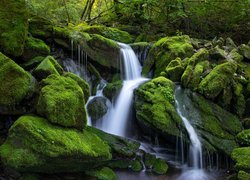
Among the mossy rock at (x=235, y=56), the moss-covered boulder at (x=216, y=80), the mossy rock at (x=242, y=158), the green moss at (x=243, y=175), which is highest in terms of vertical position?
the mossy rock at (x=235, y=56)

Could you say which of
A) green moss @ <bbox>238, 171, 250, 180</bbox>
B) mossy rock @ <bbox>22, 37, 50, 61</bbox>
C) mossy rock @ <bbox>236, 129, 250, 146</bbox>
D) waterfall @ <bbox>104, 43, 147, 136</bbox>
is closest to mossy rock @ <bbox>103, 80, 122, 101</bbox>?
waterfall @ <bbox>104, 43, 147, 136</bbox>

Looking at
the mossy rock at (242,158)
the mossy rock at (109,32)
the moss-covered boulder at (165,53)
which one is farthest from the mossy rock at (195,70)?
the mossy rock at (109,32)

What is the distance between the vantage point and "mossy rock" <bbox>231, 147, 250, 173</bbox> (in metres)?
Answer: 6.29

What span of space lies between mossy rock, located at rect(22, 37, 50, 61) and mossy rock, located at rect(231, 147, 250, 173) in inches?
225

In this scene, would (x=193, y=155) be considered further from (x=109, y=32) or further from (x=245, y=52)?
(x=109, y=32)

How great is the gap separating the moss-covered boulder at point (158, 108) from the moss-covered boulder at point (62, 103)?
6.42 feet

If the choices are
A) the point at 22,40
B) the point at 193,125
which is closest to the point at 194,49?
the point at 193,125

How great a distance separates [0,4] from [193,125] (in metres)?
5.85

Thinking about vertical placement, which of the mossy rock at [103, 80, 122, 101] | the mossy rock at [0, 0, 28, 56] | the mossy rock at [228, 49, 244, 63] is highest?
the mossy rock at [0, 0, 28, 56]

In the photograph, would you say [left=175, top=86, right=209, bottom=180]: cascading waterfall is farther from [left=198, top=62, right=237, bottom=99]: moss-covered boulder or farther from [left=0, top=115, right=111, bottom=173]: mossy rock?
[left=0, top=115, right=111, bottom=173]: mossy rock

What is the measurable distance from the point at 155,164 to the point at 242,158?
1910mm

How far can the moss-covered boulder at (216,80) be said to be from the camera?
8.24 metres

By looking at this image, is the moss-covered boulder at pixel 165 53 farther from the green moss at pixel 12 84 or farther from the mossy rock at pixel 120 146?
the green moss at pixel 12 84

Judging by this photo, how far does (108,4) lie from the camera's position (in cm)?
1738
